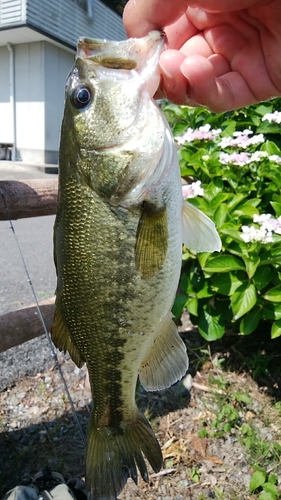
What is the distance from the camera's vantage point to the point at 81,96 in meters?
1.34

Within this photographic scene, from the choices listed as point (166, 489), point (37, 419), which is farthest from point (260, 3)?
point (37, 419)

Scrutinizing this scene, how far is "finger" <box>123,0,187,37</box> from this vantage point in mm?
1299

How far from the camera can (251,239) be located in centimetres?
256

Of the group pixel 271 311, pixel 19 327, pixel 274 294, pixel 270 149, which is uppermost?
pixel 270 149

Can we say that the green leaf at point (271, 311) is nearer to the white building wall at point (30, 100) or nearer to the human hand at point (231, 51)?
the human hand at point (231, 51)

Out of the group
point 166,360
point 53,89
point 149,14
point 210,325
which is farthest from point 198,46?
point 53,89

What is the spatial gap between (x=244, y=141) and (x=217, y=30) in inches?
61.5

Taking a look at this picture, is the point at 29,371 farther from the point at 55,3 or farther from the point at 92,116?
the point at 55,3

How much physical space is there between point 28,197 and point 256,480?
6.68ft

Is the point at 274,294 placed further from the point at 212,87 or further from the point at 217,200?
the point at 212,87

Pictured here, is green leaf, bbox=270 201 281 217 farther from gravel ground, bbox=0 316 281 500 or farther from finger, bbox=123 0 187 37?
finger, bbox=123 0 187 37

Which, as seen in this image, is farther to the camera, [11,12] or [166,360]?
[11,12]

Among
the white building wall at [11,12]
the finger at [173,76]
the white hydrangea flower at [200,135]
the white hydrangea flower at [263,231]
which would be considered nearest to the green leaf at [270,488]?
the white hydrangea flower at [263,231]

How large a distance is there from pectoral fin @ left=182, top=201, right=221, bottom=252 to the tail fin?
2.24ft
